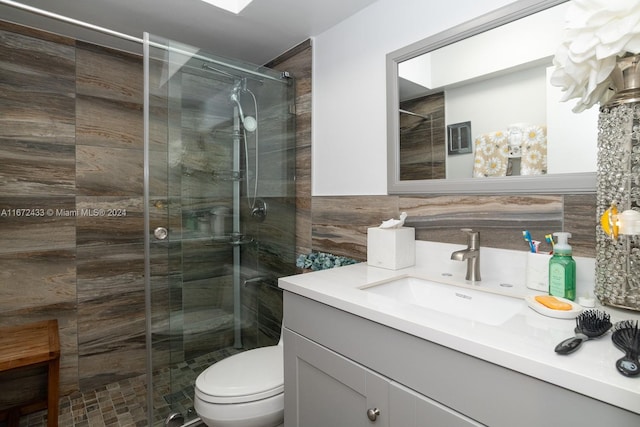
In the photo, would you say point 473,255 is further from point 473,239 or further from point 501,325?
point 501,325

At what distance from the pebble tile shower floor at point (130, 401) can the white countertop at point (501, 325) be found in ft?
2.89

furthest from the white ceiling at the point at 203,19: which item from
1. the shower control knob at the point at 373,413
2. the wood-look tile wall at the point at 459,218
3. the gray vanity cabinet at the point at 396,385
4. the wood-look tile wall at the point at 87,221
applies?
the shower control knob at the point at 373,413

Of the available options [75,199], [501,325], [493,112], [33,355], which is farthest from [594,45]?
Result: [75,199]

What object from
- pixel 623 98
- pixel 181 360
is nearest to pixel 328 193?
pixel 181 360

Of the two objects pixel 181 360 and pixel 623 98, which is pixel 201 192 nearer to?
pixel 181 360

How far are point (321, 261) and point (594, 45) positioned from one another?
1.39 m

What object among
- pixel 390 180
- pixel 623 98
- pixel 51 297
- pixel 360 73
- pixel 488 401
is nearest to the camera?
pixel 488 401

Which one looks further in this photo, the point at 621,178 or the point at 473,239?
the point at 473,239

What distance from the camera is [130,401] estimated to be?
2.03m

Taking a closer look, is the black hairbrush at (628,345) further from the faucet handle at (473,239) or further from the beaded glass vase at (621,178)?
the faucet handle at (473,239)

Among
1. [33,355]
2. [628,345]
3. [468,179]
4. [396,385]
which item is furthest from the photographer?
[33,355]

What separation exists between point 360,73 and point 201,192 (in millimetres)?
1007

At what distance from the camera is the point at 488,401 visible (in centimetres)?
68

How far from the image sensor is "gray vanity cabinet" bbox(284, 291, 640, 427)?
608mm
